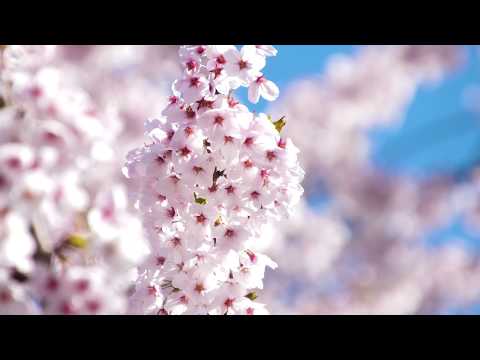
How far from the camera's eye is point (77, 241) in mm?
1517

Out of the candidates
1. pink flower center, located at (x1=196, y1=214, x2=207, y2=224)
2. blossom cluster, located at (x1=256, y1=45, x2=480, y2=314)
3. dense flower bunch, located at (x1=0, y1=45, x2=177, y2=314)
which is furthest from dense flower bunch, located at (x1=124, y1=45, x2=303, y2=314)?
blossom cluster, located at (x1=256, y1=45, x2=480, y2=314)

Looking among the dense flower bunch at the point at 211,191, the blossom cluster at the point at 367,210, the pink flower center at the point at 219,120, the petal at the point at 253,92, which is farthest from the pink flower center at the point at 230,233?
the blossom cluster at the point at 367,210

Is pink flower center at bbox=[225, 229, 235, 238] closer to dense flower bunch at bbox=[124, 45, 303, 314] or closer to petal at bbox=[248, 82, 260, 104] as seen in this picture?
dense flower bunch at bbox=[124, 45, 303, 314]

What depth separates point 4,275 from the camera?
141 centimetres

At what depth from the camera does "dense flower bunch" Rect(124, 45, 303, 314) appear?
200 cm

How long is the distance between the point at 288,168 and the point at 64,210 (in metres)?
0.83

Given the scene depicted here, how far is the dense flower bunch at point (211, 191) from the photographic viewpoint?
2000mm

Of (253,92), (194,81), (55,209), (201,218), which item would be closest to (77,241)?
(55,209)

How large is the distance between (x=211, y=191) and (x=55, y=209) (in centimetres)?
71

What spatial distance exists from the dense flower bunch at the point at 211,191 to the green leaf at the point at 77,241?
0.51m

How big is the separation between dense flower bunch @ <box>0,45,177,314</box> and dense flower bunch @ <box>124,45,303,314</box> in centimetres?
46
